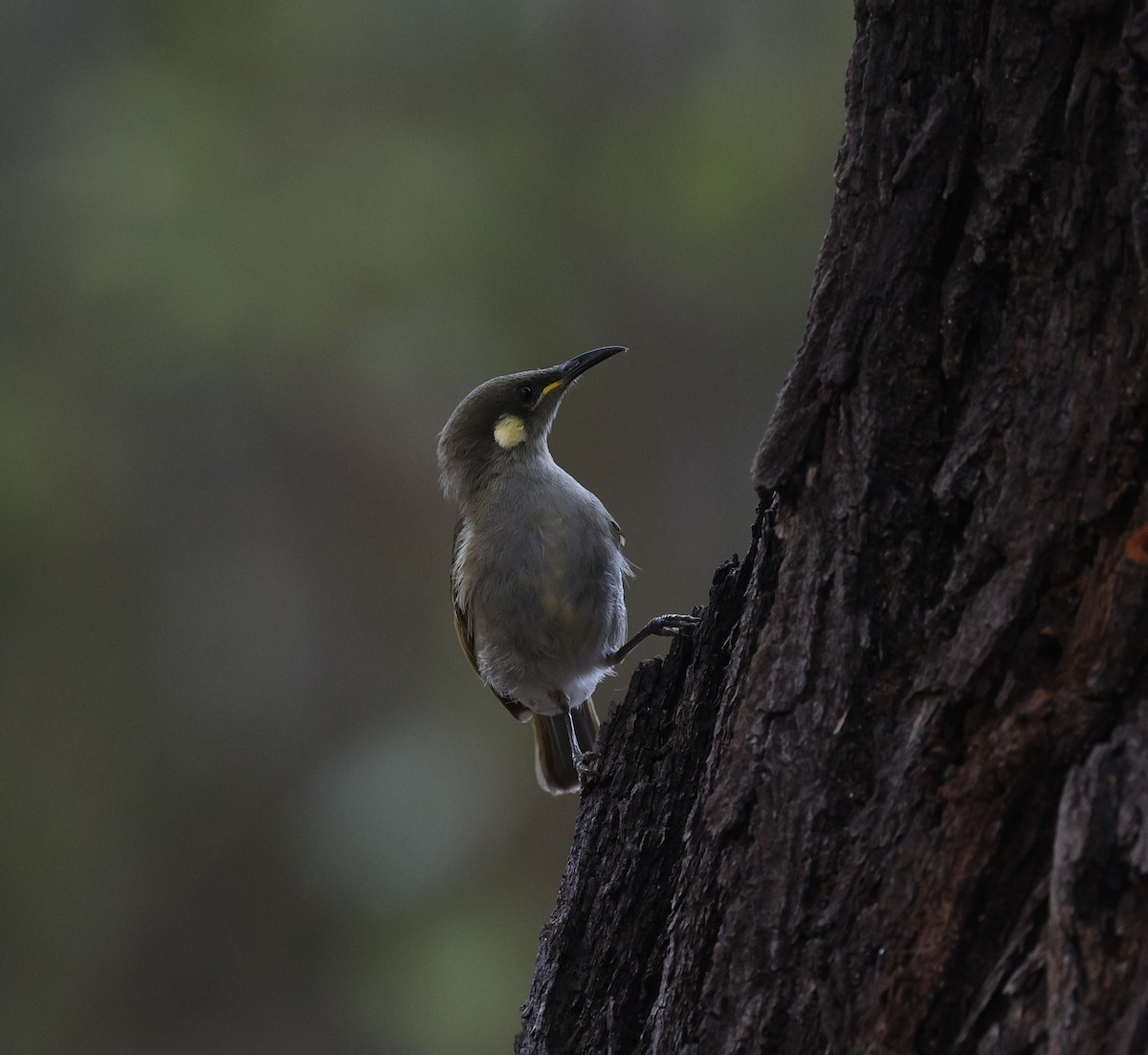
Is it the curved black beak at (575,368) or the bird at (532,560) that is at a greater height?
the curved black beak at (575,368)

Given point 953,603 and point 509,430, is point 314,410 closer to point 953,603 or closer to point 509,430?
point 509,430

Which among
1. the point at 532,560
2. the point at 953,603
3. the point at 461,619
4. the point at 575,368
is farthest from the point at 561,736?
the point at 953,603

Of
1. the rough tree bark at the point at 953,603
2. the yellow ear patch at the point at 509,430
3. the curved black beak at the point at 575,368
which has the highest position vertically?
the curved black beak at the point at 575,368

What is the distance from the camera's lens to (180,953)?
8.02 m

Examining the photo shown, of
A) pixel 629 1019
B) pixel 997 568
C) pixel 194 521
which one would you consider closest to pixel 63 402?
pixel 194 521

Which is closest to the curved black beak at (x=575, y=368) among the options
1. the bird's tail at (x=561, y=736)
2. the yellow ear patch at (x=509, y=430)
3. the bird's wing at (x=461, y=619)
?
the yellow ear patch at (x=509, y=430)

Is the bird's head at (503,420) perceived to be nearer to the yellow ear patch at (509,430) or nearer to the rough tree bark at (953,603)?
the yellow ear patch at (509,430)

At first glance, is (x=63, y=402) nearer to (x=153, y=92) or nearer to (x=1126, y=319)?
(x=153, y=92)

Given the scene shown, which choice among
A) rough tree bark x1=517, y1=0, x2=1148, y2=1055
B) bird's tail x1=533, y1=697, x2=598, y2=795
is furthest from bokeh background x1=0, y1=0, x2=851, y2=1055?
rough tree bark x1=517, y1=0, x2=1148, y2=1055

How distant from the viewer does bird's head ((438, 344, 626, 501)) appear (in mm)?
5352

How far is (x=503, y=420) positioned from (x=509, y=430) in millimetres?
59

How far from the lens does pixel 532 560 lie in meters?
4.96

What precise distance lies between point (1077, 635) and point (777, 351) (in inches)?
268

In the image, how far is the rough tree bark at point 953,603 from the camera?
1.77m
